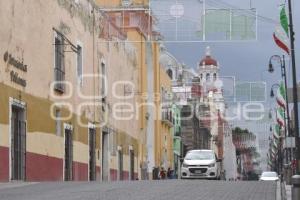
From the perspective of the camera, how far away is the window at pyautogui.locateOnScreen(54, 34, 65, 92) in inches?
1341

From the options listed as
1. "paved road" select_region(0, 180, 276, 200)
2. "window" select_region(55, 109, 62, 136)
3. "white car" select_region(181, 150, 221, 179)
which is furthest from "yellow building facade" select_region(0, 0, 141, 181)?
"paved road" select_region(0, 180, 276, 200)

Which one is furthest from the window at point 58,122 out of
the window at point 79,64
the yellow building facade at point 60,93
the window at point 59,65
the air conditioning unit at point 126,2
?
the air conditioning unit at point 126,2

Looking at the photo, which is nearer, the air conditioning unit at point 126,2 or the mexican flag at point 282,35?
the mexican flag at point 282,35

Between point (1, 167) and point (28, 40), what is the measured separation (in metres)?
5.84

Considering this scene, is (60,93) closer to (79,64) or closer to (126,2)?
(79,64)

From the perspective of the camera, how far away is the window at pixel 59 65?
112 feet

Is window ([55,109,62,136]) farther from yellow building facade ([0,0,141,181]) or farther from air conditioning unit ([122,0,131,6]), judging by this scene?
air conditioning unit ([122,0,131,6])

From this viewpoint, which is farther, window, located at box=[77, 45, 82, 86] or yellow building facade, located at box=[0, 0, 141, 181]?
window, located at box=[77, 45, 82, 86]

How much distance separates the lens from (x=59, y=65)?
34.8 m

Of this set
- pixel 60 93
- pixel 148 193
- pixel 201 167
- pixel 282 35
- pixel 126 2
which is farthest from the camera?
pixel 126 2

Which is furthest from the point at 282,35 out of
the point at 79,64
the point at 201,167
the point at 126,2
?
the point at 126,2

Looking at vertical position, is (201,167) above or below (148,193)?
above

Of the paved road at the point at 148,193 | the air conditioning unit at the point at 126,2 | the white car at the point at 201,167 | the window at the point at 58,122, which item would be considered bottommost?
the paved road at the point at 148,193

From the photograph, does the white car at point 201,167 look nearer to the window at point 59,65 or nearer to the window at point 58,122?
the window at point 58,122
